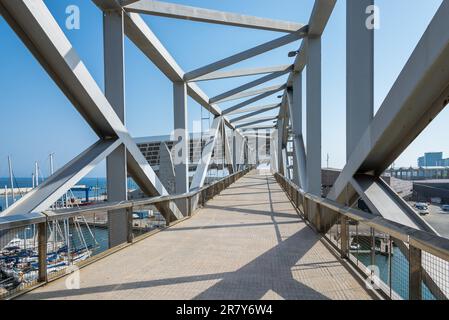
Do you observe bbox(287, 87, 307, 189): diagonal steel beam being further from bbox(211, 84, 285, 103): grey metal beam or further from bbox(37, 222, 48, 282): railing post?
bbox(37, 222, 48, 282): railing post

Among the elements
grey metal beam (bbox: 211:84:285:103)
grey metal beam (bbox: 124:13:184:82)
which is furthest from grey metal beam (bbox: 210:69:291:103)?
grey metal beam (bbox: 124:13:184:82)

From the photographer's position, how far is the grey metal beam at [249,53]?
809 centimetres

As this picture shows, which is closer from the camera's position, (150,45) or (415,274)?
(415,274)

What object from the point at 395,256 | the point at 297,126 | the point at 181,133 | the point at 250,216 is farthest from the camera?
the point at 297,126

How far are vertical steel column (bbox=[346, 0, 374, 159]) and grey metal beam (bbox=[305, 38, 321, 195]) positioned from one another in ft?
11.7

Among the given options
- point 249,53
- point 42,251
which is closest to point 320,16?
point 249,53

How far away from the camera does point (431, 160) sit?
131 feet

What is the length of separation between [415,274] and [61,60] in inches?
183

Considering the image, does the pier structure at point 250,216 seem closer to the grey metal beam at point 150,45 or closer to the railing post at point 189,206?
the grey metal beam at point 150,45

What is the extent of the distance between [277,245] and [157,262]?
2.00m

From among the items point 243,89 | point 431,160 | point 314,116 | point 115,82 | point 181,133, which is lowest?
point 431,160

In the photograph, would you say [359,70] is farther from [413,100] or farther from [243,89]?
[243,89]
